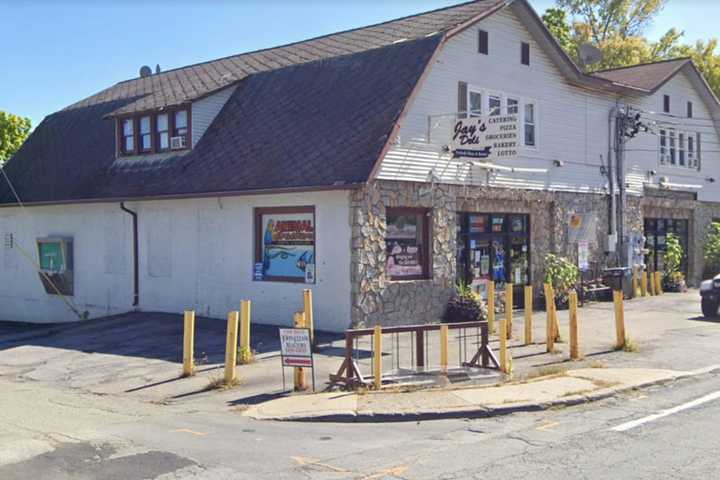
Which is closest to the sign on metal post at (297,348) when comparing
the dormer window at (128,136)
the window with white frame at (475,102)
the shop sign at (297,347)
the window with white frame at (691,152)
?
the shop sign at (297,347)

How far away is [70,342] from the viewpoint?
17688mm

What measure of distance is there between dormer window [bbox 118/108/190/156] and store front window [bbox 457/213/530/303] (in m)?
7.76

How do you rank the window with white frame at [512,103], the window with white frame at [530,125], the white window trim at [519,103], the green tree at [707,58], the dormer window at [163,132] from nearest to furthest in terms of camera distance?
the white window trim at [519,103] → the window with white frame at [512,103] → the window with white frame at [530,125] → the dormer window at [163,132] → the green tree at [707,58]

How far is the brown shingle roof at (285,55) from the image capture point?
2053 cm

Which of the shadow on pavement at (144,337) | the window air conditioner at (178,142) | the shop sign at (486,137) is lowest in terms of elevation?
the shadow on pavement at (144,337)

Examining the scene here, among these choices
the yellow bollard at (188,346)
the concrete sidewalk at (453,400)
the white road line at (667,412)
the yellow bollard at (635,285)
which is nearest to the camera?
the white road line at (667,412)

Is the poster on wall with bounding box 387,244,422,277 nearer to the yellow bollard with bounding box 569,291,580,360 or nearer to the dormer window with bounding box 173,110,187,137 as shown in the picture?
the yellow bollard with bounding box 569,291,580,360

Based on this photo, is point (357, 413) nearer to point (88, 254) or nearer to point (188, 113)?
point (188, 113)

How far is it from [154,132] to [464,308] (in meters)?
9.98

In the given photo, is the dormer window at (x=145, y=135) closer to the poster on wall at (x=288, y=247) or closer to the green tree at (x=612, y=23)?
the poster on wall at (x=288, y=247)

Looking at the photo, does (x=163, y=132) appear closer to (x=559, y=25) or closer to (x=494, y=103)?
(x=494, y=103)

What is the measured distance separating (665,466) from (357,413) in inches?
153

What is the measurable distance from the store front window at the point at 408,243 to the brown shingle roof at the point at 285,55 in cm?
454

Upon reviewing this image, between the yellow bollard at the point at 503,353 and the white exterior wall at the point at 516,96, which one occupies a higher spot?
the white exterior wall at the point at 516,96
